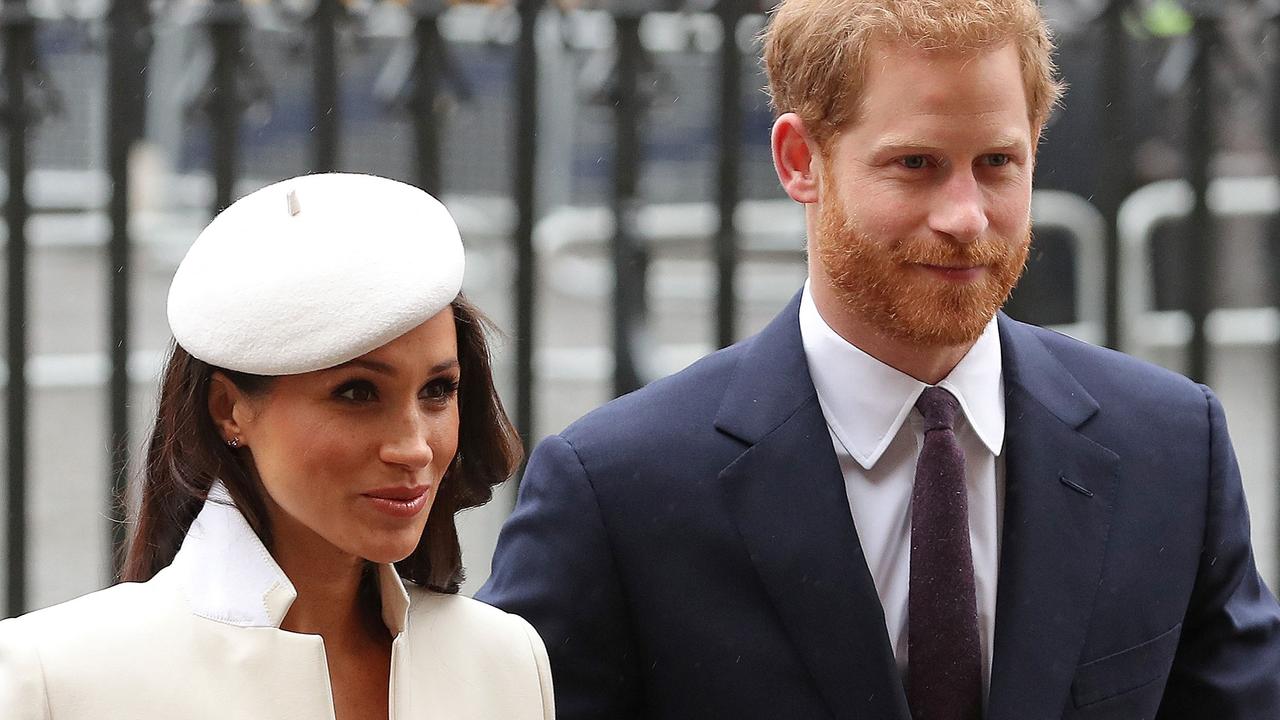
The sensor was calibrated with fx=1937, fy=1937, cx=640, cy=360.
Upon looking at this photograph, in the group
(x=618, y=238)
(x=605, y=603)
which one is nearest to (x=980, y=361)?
(x=605, y=603)

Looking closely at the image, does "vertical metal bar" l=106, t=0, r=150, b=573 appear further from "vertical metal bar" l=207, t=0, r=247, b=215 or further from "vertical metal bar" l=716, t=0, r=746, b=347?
"vertical metal bar" l=716, t=0, r=746, b=347

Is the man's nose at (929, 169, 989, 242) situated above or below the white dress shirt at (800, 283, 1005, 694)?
above

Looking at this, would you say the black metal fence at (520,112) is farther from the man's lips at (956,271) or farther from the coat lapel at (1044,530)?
the man's lips at (956,271)

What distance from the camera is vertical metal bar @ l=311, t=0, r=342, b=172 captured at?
488 centimetres

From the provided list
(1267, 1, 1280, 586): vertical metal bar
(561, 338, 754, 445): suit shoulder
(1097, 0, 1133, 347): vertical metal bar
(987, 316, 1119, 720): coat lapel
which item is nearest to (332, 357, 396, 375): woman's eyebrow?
(561, 338, 754, 445): suit shoulder

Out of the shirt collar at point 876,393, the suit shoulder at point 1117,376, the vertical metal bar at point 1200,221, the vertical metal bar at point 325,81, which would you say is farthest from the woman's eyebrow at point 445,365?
the vertical metal bar at point 1200,221

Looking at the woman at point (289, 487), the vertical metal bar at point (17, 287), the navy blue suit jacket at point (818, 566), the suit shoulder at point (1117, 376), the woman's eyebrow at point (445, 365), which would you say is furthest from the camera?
the vertical metal bar at point (17, 287)

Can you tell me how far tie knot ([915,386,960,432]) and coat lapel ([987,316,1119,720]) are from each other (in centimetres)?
13

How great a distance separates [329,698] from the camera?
233 cm

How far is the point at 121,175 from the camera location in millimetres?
4961

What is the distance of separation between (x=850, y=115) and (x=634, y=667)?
884 mm

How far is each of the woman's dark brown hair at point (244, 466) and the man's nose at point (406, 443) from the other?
159 millimetres

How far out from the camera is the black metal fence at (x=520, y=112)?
4.88 metres

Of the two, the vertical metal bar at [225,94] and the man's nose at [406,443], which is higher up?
the vertical metal bar at [225,94]
